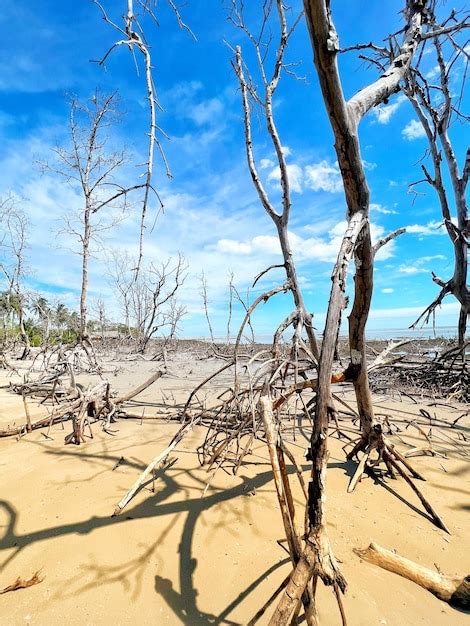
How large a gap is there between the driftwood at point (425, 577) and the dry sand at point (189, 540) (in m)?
0.03

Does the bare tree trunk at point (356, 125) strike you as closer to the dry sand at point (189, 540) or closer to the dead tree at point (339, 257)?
the dead tree at point (339, 257)

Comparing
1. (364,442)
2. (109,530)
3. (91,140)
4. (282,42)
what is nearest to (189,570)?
(109,530)

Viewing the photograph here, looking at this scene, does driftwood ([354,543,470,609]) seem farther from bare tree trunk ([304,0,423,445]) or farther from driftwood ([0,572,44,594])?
driftwood ([0,572,44,594])

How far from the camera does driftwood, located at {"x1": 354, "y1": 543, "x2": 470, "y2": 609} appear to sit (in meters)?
1.39

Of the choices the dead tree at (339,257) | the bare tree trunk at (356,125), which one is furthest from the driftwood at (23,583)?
the bare tree trunk at (356,125)

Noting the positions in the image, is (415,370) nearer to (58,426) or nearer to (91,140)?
(58,426)

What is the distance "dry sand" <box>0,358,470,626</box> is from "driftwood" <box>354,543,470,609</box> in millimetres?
33

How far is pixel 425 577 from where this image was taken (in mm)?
1472

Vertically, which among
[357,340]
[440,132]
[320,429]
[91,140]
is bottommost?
[320,429]

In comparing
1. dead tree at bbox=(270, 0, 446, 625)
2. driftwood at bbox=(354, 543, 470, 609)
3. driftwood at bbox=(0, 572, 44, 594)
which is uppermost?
dead tree at bbox=(270, 0, 446, 625)

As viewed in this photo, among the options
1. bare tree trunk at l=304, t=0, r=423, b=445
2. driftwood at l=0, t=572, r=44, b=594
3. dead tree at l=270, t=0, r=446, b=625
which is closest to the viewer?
dead tree at l=270, t=0, r=446, b=625

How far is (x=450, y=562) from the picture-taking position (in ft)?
5.43

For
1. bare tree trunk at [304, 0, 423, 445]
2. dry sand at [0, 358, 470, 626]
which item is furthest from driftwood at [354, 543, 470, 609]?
bare tree trunk at [304, 0, 423, 445]

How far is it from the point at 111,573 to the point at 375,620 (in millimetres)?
1212
